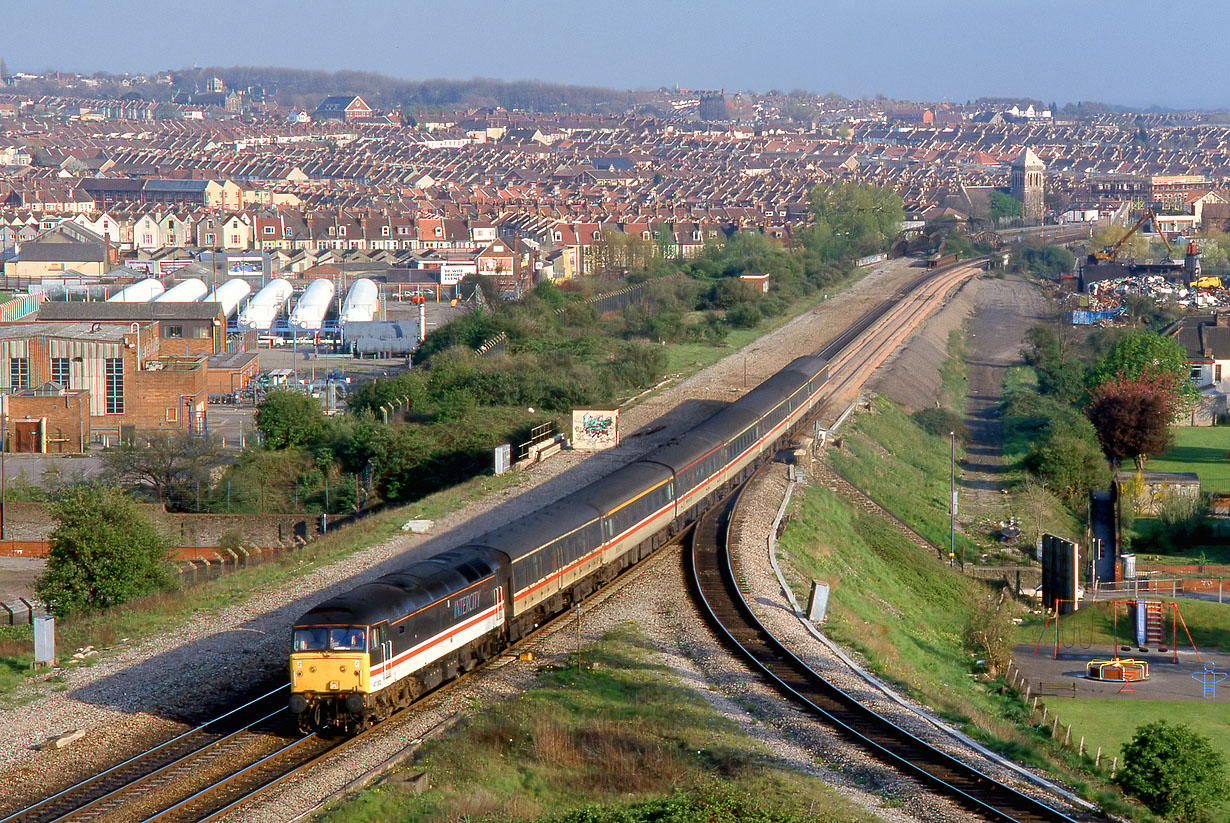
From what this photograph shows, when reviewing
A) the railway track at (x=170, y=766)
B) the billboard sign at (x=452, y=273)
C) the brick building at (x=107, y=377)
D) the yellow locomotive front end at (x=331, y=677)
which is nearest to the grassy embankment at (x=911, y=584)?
the yellow locomotive front end at (x=331, y=677)

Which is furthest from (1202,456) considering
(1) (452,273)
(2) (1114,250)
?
(2) (1114,250)

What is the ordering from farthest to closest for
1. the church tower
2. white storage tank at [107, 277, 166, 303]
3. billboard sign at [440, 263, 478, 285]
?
1. the church tower
2. billboard sign at [440, 263, 478, 285]
3. white storage tank at [107, 277, 166, 303]

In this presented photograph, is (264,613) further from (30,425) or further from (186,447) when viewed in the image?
(30,425)

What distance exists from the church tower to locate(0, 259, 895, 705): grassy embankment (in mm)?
139565

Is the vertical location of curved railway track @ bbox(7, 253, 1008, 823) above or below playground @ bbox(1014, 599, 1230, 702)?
above

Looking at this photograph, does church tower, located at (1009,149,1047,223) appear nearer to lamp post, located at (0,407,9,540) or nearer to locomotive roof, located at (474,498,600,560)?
lamp post, located at (0,407,9,540)

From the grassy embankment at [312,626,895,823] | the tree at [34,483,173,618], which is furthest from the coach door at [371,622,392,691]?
the tree at [34,483,173,618]

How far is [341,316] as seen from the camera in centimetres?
7550

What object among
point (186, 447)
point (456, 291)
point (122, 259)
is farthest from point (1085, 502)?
point (122, 259)

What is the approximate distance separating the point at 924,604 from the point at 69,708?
19893 millimetres

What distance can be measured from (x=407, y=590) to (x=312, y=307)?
63225 millimetres

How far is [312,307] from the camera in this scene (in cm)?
7825

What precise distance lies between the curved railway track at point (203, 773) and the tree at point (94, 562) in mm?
7700

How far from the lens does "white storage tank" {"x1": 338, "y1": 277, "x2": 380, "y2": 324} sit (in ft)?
249
